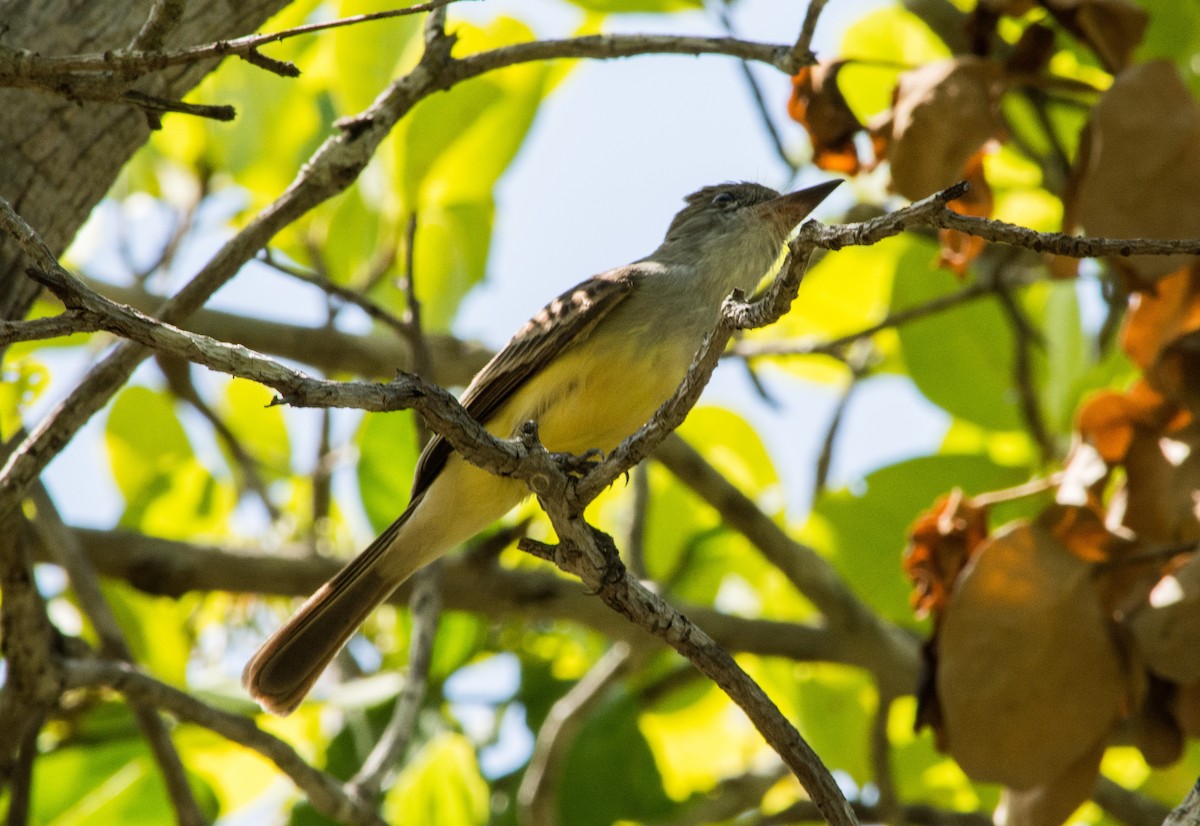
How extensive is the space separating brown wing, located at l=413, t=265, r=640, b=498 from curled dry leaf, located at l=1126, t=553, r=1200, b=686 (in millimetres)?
1679

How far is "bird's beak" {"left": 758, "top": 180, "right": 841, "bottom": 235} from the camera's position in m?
4.51

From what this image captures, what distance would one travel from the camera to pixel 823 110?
382cm

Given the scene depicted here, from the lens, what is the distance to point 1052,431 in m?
5.01

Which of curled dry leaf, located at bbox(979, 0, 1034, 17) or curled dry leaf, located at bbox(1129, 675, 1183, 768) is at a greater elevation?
curled dry leaf, located at bbox(979, 0, 1034, 17)

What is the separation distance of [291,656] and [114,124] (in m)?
1.61

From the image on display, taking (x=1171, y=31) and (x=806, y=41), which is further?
(x=1171, y=31)

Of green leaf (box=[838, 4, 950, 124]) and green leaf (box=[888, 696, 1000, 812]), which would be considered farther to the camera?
green leaf (box=[838, 4, 950, 124])

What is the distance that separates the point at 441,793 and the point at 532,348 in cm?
141

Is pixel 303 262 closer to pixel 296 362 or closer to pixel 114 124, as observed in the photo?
pixel 296 362

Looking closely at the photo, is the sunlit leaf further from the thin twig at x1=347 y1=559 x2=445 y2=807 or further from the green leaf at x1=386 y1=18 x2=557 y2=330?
the green leaf at x1=386 y1=18 x2=557 y2=330

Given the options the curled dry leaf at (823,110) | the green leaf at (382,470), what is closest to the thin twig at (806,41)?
the curled dry leaf at (823,110)

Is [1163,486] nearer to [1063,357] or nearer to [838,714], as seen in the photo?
[1063,357]

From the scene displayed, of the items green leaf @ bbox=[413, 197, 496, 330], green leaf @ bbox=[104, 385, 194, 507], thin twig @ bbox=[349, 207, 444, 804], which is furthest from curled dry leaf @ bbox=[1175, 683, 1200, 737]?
green leaf @ bbox=[104, 385, 194, 507]

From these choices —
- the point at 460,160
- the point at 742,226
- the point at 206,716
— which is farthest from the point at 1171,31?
the point at 206,716
